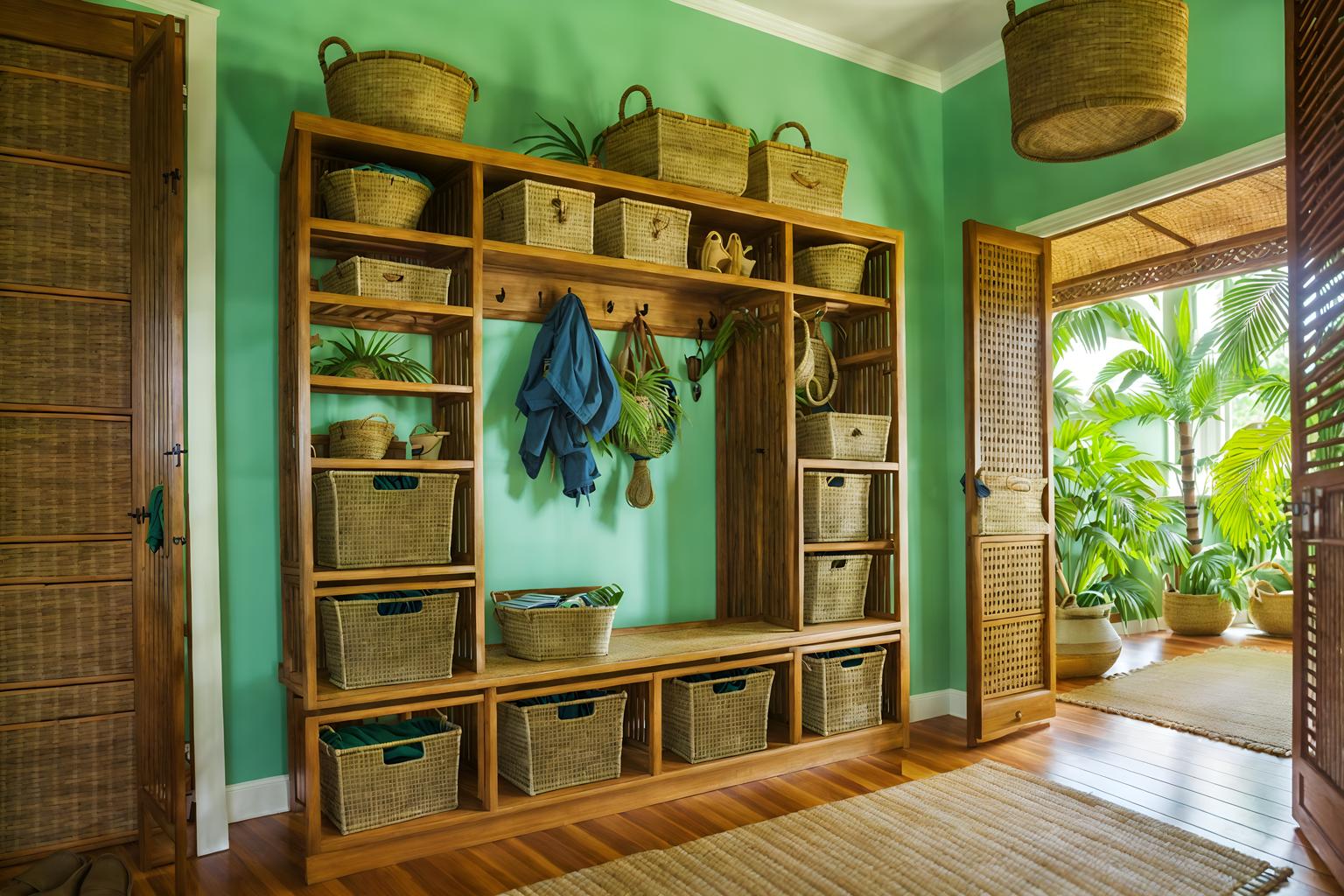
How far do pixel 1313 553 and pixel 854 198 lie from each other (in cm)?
247

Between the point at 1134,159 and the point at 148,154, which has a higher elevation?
the point at 1134,159

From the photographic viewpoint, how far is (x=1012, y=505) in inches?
161

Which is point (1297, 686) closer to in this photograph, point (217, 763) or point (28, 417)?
point (217, 763)

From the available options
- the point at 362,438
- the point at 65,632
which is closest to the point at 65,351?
the point at 65,632

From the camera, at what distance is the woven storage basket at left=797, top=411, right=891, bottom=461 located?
3729mm

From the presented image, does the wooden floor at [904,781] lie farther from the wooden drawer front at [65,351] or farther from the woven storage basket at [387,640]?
the wooden drawer front at [65,351]

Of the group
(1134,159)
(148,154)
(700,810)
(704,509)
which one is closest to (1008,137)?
(1134,159)

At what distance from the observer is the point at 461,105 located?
3.00m

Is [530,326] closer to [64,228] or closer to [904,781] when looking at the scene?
[64,228]

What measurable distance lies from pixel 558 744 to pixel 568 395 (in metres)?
1.18

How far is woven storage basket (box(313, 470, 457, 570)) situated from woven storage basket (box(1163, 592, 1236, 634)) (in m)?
5.69

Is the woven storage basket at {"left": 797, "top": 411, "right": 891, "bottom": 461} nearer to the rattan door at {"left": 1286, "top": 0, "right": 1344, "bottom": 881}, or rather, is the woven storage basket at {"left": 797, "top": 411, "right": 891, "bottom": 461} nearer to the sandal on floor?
the rattan door at {"left": 1286, "top": 0, "right": 1344, "bottom": 881}

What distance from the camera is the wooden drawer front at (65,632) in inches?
108

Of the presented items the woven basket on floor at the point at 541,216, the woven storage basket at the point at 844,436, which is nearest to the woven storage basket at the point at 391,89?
the woven basket on floor at the point at 541,216
